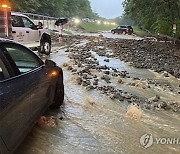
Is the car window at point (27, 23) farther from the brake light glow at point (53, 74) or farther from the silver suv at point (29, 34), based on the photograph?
the brake light glow at point (53, 74)

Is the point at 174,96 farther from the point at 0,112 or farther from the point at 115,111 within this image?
the point at 0,112

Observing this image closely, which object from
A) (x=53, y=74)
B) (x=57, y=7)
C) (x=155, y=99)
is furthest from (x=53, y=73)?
(x=57, y=7)

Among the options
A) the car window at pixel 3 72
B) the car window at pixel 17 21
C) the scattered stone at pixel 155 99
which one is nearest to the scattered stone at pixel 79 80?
the scattered stone at pixel 155 99

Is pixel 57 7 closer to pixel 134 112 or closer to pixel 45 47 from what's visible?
pixel 45 47

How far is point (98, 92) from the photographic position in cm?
786

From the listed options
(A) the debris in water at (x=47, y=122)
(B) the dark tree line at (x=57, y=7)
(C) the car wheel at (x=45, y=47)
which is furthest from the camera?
(B) the dark tree line at (x=57, y=7)

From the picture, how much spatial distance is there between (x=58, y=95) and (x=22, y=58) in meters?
1.44

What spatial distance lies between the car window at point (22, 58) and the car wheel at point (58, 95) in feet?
3.10

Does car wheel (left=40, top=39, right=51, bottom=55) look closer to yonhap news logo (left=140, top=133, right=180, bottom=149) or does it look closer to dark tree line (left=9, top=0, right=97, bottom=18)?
yonhap news logo (left=140, top=133, right=180, bottom=149)

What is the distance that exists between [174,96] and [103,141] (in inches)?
138

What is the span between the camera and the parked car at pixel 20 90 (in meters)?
3.34

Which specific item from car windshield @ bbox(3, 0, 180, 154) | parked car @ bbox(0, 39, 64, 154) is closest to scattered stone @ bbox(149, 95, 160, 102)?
car windshield @ bbox(3, 0, 180, 154)

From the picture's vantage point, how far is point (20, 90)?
3836mm

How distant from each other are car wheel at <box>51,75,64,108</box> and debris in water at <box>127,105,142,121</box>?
131 centimetres
